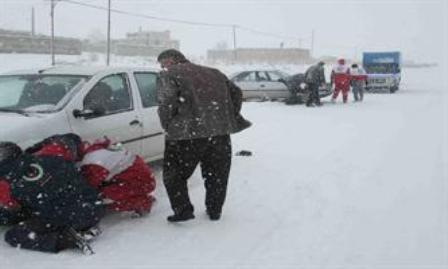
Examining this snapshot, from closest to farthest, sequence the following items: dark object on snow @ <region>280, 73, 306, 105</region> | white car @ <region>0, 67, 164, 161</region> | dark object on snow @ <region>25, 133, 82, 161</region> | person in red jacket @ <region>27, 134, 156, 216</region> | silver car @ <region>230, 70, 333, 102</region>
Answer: dark object on snow @ <region>25, 133, 82, 161</region>
person in red jacket @ <region>27, 134, 156, 216</region>
white car @ <region>0, 67, 164, 161</region>
dark object on snow @ <region>280, 73, 306, 105</region>
silver car @ <region>230, 70, 333, 102</region>

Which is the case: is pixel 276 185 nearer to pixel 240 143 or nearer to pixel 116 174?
pixel 116 174

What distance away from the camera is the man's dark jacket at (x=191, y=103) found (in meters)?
5.50

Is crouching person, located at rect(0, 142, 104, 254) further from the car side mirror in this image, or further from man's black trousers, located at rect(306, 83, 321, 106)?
man's black trousers, located at rect(306, 83, 321, 106)

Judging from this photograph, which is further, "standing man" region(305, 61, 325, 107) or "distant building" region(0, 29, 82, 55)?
"distant building" region(0, 29, 82, 55)

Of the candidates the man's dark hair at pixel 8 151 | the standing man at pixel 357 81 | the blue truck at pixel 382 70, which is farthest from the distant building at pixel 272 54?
the man's dark hair at pixel 8 151

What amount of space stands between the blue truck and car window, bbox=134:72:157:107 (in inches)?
925

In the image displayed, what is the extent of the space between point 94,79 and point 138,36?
326ft

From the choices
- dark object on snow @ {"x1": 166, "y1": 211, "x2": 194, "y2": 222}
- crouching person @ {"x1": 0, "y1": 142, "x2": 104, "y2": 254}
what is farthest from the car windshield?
dark object on snow @ {"x1": 166, "y1": 211, "x2": 194, "y2": 222}

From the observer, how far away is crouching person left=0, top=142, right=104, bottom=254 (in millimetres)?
4875

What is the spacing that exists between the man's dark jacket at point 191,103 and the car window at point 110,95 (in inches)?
51.6

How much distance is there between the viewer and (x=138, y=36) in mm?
103625

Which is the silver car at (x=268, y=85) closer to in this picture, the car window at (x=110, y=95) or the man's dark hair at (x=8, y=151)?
the car window at (x=110, y=95)

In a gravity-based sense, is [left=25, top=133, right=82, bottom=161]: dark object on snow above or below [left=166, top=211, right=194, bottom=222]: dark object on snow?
above

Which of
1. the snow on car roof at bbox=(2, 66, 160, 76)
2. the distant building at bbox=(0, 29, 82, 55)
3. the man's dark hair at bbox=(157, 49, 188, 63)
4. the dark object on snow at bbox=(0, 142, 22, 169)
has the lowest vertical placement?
the dark object on snow at bbox=(0, 142, 22, 169)
